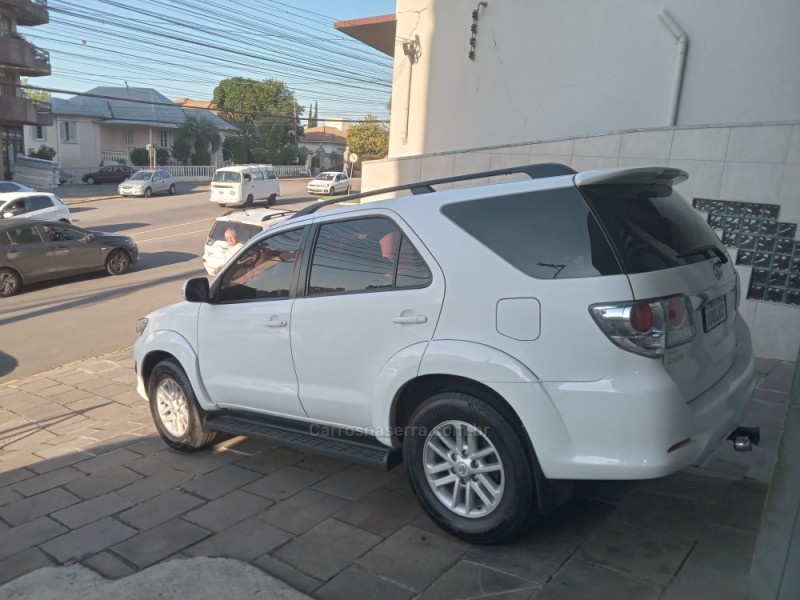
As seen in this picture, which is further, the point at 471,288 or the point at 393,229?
the point at 393,229

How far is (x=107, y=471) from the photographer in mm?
5195

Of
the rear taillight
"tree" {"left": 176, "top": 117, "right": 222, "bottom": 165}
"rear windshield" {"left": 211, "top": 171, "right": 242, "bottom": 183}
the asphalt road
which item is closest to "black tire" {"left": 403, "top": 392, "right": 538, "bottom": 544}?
the rear taillight

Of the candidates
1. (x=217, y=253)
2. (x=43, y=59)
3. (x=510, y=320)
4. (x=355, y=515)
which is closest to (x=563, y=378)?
(x=510, y=320)

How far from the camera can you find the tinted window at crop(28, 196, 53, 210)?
70.4 ft

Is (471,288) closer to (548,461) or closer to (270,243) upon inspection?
(548,461)

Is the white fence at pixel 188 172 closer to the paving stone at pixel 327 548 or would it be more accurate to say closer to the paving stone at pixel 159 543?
the paving stone at pixel 159 543

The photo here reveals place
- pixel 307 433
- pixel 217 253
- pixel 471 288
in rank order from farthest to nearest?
pixel 217 253 < pixel 307 433 < pixel 471 288

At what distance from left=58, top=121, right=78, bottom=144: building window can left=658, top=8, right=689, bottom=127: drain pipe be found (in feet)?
173

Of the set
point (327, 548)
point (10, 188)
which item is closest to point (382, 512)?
point (327, 548)

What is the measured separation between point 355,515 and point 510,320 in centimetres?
167

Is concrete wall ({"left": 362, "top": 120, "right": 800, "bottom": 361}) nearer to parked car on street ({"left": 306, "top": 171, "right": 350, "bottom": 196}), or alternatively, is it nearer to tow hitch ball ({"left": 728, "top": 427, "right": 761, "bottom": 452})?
tow hitch ball ({"left": 728, "top": 427, "right": 761, "bottom": 452})

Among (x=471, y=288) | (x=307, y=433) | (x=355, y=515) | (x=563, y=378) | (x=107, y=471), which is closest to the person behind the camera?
Result: (x=563, y=378)

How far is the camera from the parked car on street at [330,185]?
40156 mm

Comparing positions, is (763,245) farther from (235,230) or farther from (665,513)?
(235,230)
